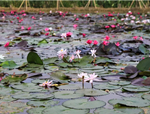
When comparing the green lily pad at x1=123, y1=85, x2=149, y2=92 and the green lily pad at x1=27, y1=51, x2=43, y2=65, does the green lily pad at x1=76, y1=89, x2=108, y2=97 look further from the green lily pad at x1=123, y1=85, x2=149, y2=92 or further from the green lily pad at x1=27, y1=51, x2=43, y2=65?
the green lily pad at x1=27, y1=51, x2=43, y2=65

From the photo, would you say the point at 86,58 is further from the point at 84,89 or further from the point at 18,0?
the point at 18,0

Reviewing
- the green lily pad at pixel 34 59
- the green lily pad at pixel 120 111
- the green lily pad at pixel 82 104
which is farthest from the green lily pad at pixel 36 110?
the green lily pad at pixel 34 59

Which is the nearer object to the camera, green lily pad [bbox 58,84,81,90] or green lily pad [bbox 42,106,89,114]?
green lily pad [bbox 42,106,89,114]

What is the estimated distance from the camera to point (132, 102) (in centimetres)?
118

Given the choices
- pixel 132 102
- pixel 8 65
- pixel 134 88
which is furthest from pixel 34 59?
pixel 132 102

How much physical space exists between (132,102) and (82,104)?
22 cm

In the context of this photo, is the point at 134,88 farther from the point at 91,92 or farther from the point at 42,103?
the point at 42,103

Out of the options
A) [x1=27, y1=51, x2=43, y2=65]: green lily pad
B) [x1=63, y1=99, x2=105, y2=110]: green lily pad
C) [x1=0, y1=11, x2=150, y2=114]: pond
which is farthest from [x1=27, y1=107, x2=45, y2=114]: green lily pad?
[x1=27, y1=51, x2=43, y2=65]: green lily pad

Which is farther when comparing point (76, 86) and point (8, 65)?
point (8, 65)

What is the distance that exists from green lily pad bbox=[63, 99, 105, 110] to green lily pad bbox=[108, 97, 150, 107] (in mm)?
67

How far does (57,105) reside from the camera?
117 cm

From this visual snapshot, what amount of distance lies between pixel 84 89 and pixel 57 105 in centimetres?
27

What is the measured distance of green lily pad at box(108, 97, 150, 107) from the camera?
3.76 ft

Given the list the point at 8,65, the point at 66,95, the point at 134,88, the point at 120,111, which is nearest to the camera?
the point at 120,111
